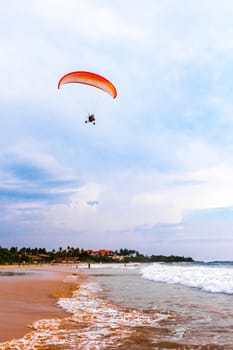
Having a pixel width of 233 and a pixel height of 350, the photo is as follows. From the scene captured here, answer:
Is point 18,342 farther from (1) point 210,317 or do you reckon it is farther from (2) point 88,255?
(2) point 88,255

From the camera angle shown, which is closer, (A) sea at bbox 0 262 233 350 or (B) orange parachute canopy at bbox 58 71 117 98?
(A) sea at bbox 0 262 233 350

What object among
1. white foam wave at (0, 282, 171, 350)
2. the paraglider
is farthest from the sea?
the paraglider

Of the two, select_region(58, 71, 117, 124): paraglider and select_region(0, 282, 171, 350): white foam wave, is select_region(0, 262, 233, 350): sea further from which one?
select_region(58, 71, 117, 124): paraglider

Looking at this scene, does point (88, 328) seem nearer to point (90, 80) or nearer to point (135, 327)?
point (135, 327)

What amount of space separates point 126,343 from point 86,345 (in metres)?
0.78

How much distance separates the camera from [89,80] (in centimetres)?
1661

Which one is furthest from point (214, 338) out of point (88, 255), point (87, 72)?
point (88, 255)

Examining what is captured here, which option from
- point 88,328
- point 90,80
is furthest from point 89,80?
point 88,328

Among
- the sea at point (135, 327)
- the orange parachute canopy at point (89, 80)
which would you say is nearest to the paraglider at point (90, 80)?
the orange parachute canopy at point (89, 80)

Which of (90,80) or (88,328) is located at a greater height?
(90,80)

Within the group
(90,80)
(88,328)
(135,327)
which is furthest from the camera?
(90,80)

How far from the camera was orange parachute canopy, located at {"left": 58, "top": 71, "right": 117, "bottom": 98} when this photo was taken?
16.4 m

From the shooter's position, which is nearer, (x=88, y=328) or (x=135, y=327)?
(x=88, y=328)

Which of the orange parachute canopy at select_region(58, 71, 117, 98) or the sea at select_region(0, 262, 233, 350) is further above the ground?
the orange parachute canopy at select_region(58, 71, 117, 98)
